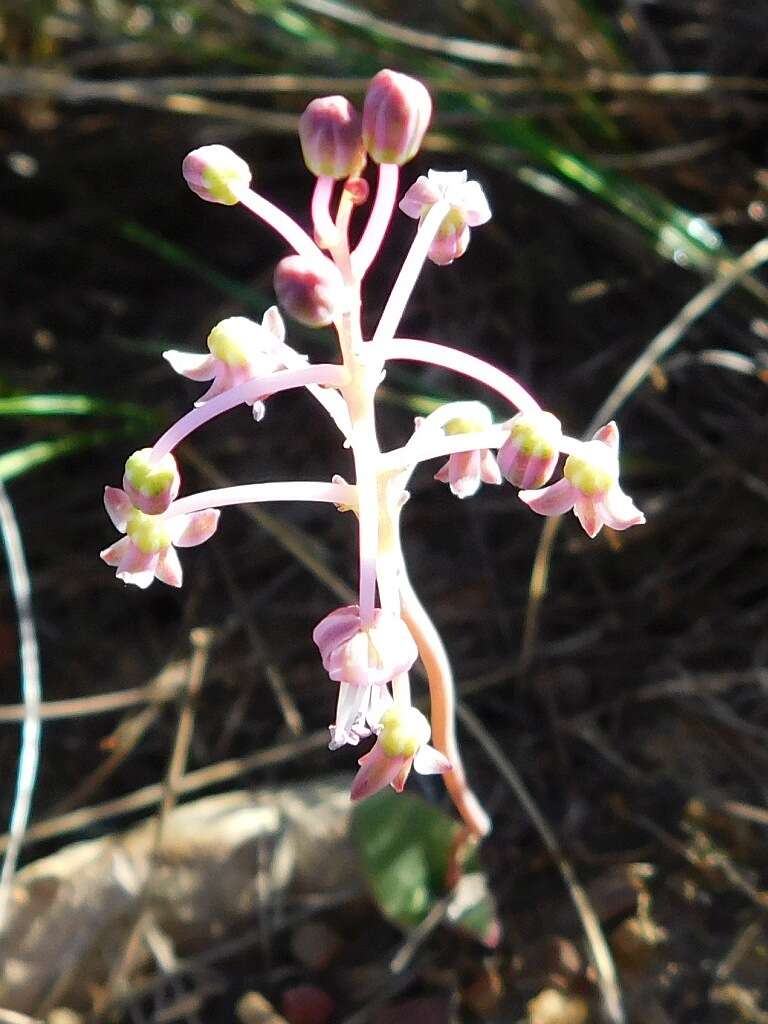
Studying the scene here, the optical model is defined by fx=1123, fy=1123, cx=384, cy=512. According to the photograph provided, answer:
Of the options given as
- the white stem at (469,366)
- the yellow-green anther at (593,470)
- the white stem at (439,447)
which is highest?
the white stem at (469,366)

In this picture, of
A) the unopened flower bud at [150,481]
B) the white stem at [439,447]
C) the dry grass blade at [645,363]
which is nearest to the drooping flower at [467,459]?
the white stem at [439,447]

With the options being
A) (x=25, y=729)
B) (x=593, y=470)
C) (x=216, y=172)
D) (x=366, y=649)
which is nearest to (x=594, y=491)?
(x=593, y=470)

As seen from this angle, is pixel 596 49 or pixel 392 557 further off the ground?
pixel 596 49

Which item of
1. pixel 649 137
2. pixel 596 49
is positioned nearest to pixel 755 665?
pixel 649 137

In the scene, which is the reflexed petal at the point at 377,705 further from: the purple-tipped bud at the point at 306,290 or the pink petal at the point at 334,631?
the purple-tipped bud at the point at 306,290

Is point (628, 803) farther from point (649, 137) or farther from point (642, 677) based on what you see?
point (649, 137)

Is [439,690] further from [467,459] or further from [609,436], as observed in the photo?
[609,436]
